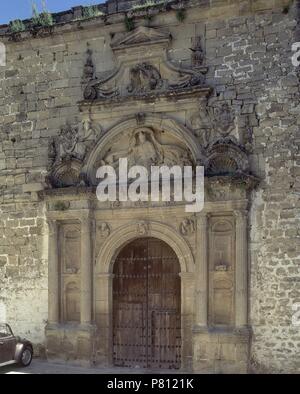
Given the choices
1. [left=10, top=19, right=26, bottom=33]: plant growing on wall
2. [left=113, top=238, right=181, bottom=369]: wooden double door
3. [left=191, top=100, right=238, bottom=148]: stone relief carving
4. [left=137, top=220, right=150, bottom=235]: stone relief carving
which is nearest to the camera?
[left=191, top=100, right=238, bottom=148]: stone relief carving

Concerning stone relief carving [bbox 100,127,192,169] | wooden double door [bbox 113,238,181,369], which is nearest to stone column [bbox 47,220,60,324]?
wooden double door [bbox 113,238,181,369]

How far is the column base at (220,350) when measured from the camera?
9508 millimetres

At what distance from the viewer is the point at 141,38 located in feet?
34.9

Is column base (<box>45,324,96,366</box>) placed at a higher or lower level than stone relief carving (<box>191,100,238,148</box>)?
lower

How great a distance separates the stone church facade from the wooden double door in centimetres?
2

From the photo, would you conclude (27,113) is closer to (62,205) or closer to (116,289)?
(62,205)

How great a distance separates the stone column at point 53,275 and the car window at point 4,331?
0.74 metres

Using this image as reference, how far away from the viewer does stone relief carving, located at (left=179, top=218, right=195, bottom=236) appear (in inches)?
400

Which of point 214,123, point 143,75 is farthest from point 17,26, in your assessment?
point 214,123

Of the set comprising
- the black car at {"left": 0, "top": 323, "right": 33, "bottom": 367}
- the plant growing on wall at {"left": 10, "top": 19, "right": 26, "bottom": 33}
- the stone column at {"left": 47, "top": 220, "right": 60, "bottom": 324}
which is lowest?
the black car at {"left": 0, "top": 323, "right": 33, "bottom": 367}

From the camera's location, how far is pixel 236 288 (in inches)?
380

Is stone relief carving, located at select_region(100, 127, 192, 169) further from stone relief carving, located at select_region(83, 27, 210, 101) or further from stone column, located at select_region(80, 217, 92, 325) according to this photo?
stone column, located at select_region(80, 217, 92, 325)

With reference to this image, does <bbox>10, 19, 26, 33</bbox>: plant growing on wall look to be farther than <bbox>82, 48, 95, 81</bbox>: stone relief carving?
Yes

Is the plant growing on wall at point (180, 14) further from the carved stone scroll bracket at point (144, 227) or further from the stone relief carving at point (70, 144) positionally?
the carved stone scroll bracket at point (144, 227)
